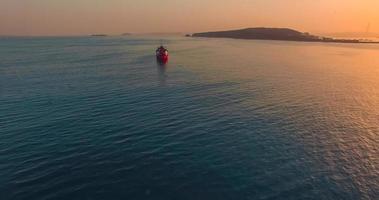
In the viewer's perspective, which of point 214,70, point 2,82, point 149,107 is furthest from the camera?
point 214,70

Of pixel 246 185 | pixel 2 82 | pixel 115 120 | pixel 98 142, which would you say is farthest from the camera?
pixel 2 82

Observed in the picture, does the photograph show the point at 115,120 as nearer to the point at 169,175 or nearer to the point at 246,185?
the point at 169,175

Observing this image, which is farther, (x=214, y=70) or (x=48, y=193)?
(x=214, y=70)

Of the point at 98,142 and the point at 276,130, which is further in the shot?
the point at 276,130

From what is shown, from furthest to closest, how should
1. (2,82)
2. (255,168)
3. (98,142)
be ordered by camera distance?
(2,82)
(98,142)
(255,168)

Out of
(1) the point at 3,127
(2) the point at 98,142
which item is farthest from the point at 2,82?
(2) the point at 98,142

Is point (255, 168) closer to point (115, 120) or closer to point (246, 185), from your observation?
point (246, 185)

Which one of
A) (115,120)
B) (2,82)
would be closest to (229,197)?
(115,120)
